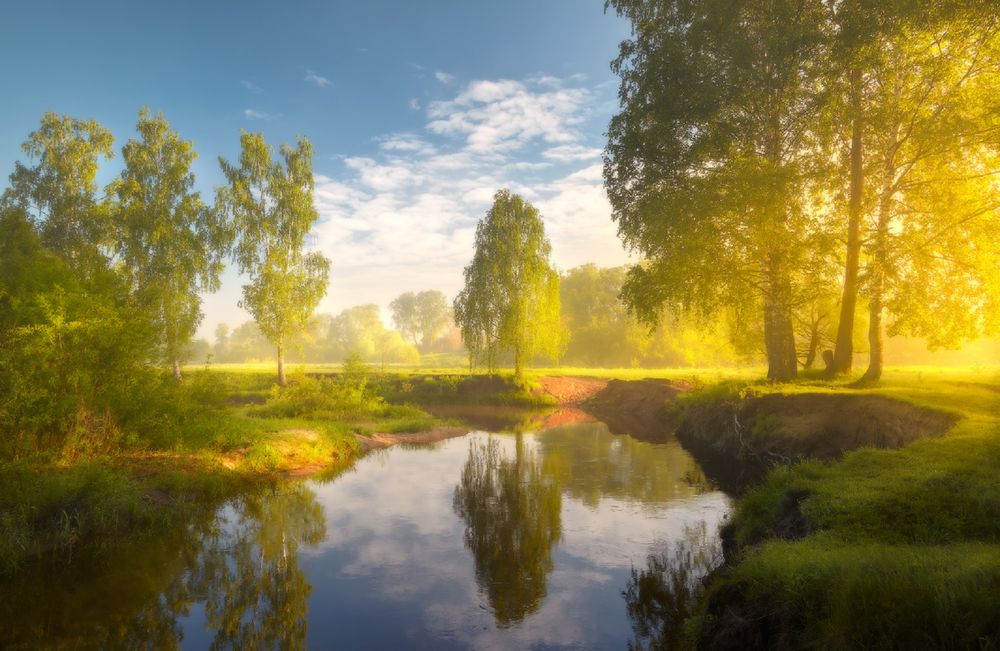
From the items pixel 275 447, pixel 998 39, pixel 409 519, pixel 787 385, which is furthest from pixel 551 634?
pixel 998 39

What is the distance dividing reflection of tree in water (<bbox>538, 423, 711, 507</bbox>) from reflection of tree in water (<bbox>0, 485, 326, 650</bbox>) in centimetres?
860

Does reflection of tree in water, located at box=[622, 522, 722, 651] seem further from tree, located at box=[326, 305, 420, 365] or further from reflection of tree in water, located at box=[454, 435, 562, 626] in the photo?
tree, located at box=[326, 305, 420, 365]

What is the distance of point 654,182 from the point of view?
2341 centimetres

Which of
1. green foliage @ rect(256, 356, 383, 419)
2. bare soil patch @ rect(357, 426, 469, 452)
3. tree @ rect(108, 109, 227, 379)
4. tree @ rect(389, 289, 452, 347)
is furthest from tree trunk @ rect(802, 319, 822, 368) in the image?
tree @ rect(389, 289, 452, 347)

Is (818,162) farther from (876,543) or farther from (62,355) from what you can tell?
(62,355)

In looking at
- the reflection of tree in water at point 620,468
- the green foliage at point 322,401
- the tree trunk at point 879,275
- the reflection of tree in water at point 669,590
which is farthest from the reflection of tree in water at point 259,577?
the tree trunk at point 879,275

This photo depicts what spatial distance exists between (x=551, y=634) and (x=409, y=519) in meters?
6.78

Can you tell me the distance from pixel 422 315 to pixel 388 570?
15417 centimetres

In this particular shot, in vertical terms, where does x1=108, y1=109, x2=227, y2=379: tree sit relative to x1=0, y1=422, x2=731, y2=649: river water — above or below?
above

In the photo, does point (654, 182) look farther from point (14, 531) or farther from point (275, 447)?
point (14, 531)

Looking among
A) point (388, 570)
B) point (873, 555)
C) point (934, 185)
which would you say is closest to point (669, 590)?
point (873, 555)

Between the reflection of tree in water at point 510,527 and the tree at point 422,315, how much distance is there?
141236mm

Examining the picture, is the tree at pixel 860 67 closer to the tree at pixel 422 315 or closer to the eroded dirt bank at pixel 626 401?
the eroded dirt bank at pixel 626 401

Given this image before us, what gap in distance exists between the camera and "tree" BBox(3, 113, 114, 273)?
108ft
